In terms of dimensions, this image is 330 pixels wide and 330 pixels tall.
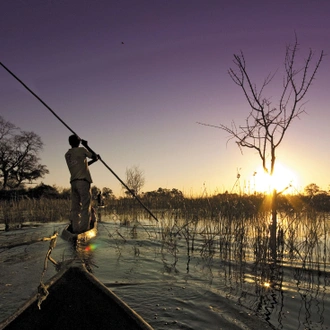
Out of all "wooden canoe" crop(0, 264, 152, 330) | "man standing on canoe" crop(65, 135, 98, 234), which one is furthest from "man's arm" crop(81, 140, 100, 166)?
"wooden canoe" crop(0, 264, 152, 330)

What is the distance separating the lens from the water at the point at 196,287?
3.61 metres

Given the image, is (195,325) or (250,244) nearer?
A: (195,325)

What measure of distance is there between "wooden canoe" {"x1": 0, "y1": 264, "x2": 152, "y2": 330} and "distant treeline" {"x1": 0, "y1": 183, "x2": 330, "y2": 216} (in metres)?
4.53

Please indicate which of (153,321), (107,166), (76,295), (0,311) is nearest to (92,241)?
(107,166)

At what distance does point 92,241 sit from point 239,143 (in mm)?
4294

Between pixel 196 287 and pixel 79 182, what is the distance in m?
4.12

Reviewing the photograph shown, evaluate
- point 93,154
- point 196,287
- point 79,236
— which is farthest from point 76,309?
point 93,154

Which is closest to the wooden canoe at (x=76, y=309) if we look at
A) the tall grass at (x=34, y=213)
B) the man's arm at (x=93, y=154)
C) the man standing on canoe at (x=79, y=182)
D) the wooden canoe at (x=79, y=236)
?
the wooden canoe at (x=79, y=236)

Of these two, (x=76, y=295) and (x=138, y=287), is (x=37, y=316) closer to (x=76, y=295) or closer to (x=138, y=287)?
(x=76, y=295)

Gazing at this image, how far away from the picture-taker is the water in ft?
11.8

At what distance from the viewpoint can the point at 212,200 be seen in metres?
10.6

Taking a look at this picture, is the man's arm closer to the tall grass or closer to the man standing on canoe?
the man standing on canoe

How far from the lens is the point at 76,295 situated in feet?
8.00

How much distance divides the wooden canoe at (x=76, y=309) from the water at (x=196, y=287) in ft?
1.47
